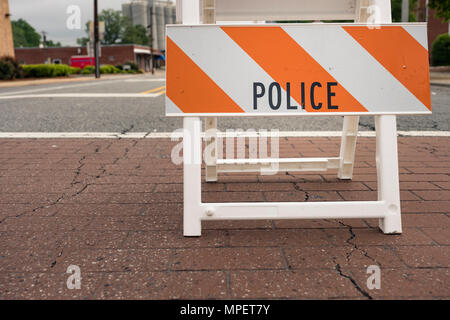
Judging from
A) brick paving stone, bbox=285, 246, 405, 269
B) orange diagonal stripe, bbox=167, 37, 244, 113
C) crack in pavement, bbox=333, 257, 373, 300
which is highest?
orange diagonal stripe, bbox=167, 37, 244, 113

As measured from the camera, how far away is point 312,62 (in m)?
2.21

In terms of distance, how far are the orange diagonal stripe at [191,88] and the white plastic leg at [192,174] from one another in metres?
0.09

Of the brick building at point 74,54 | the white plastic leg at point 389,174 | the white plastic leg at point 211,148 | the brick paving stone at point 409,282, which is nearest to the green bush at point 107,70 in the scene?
the brick building at point 74,54

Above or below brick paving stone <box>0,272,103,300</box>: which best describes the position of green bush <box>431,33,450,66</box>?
above

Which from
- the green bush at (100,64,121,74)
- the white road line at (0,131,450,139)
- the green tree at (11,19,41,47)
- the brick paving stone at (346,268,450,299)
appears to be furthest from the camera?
the green tree at (11,19,41,47)

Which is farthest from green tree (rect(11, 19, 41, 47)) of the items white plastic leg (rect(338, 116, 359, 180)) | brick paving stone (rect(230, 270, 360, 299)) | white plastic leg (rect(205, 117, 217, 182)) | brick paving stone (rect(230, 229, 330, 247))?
brick paving stone (rect(230, 270, 360, 299))

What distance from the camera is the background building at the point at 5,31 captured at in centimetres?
2500

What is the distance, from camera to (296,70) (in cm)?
222

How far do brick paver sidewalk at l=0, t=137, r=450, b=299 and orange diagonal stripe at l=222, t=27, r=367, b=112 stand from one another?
700 millimetres

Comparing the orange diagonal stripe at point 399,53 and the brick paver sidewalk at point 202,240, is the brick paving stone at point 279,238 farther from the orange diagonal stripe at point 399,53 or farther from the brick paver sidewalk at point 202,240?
the orange diagonal stripe at point 399,53

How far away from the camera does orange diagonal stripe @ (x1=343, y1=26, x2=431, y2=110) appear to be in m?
2.21

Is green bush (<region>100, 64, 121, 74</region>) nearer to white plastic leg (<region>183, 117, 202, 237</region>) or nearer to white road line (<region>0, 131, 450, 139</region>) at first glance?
white road line (<region>0, 131, 450, 139</region>)

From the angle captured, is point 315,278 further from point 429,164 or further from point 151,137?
point 151,137

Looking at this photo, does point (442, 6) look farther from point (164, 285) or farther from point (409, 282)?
point (164, 285)
